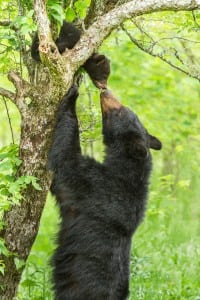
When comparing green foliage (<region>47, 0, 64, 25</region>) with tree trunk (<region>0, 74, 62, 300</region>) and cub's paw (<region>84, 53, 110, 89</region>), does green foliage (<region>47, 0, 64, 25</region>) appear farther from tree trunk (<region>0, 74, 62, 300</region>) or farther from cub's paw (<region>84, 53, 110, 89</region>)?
cub's paw (<region>84, 53, 110, 89</region>)

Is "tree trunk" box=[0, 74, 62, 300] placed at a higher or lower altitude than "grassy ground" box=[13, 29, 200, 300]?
higher

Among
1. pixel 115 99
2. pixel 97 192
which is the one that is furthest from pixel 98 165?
pixel 115 99

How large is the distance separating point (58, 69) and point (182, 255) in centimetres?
438

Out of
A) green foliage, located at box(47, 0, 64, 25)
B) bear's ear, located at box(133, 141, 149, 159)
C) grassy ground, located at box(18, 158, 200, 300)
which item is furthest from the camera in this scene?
grassy ground, located at box(18, 158, 200, 300)

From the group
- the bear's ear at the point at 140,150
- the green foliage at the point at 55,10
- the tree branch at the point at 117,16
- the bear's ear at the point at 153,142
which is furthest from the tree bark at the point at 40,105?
the bear's ear at the point at 153,142

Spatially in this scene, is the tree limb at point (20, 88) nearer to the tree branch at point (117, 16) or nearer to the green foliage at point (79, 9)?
the tree branch at point (117, 16)

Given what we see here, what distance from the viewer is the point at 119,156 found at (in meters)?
4.97

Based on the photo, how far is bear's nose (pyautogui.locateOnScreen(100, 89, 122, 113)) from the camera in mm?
4961

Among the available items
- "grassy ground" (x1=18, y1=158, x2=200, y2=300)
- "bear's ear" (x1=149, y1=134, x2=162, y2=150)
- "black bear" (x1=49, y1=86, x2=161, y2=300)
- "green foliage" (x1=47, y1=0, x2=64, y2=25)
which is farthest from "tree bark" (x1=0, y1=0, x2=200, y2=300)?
"bear's ear" (x1=149, y1=134, x2=162, y2=150)

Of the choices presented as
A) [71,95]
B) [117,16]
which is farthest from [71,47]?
[117,16]

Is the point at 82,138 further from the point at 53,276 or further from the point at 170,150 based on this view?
the point at 170,150

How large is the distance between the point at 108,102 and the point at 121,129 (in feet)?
0.80

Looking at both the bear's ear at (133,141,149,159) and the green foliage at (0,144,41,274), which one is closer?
the green foliage at (0,144,41,274)

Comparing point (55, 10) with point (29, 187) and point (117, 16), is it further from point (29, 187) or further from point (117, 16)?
point (29, 187)
